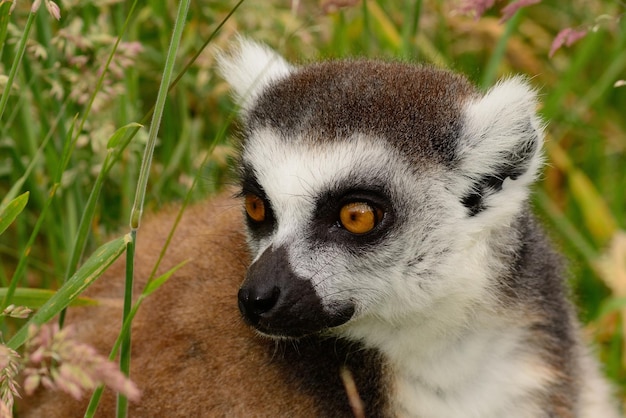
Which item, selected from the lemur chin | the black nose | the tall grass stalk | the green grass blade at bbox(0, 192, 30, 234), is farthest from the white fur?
the green grass blade at bbox(0, 192, 30, 234)

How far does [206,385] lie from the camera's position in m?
2.99

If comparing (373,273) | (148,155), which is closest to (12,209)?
(148,155)

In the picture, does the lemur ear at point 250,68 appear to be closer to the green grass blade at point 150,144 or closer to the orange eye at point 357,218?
the orange eye at point 357,218

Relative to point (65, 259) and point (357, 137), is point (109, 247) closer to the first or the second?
point (357, 137)

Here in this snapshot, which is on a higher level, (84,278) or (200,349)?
(84,278)

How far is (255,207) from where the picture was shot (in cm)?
301

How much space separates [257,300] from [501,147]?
927 millimetres

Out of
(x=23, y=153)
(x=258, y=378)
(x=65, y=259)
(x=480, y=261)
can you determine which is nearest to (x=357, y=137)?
(x=480, y=261)

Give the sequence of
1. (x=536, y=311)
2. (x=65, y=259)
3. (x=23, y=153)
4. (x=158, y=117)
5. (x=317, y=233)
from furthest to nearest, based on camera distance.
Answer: (x=23, y=153)
(x=65, y=259)
(x=536, y=311)
(x=317, y=233)
(x=158, y=117)

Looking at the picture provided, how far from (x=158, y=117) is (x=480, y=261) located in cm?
114

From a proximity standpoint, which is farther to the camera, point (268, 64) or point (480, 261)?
point (268, 64)

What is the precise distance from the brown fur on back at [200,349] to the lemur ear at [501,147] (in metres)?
0.76

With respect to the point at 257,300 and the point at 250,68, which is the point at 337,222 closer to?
the point at 257,300

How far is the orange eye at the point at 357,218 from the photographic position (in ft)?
9.29
